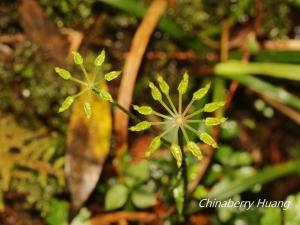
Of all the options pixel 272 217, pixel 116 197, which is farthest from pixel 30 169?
pixel 272 217

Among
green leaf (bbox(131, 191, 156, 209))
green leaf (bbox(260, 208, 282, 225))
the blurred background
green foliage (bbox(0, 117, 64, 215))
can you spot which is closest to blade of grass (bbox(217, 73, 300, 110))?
the blurred background

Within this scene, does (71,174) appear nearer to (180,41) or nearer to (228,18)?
(180,41)

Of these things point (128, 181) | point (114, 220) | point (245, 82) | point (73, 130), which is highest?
point (245, 82)

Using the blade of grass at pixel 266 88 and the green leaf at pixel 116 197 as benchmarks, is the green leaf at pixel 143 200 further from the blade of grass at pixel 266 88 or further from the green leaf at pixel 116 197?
the blade of grass at pixel 266 88

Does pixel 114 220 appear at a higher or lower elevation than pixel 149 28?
lower

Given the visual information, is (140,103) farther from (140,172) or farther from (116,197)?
(116,197)

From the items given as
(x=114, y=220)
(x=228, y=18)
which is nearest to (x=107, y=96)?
(x=114, y=220)

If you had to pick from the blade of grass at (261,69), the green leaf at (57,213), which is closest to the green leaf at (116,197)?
the green leaf at (57,213)

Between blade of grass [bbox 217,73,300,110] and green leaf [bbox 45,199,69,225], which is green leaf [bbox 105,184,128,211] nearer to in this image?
green leaf [bbox 45,199,69,225]
